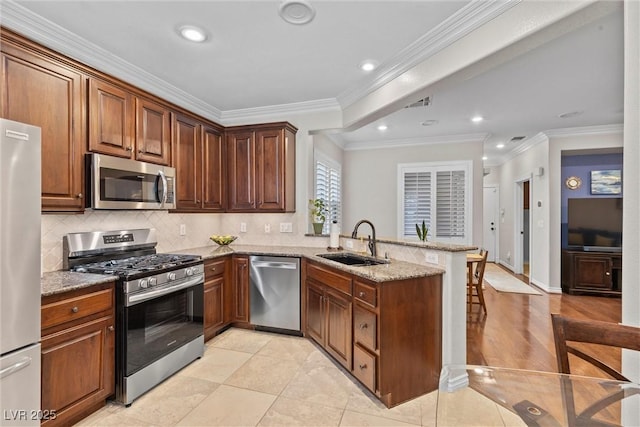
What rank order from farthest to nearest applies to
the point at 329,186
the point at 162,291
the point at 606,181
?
1. the point at 606,181
2. the point at 329,186
3. the point at 162,291

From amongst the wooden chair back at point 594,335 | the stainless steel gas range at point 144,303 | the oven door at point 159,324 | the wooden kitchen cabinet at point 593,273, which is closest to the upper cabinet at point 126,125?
the stainless steel gas range at point 144,303

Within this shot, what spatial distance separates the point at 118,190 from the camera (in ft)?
8.50

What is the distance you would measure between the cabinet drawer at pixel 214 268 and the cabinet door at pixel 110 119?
127 centimetres

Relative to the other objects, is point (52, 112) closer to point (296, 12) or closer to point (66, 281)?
point (66, 281)

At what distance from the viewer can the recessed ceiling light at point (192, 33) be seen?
7.44 feet

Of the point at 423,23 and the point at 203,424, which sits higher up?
the point at 423,23

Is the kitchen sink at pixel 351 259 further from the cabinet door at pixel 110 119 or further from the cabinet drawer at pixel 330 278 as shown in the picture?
the cabinet door at pixel 110 119

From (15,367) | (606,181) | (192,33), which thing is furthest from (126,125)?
(606,181)

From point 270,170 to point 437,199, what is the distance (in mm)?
3506

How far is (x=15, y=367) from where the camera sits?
5.00ft

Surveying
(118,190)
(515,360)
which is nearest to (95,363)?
(118,190)

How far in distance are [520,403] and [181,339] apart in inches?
97.3

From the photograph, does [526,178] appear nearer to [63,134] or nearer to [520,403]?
[520,403]

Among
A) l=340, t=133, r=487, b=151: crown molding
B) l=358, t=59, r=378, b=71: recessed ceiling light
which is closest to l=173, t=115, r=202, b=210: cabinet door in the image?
l=358, t=59, r=378, b=71: recessed ceiling light
